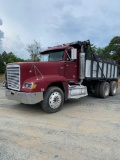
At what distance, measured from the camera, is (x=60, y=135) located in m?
4.34

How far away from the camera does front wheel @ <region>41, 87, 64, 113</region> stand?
6.21m

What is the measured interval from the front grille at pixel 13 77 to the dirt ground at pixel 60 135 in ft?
2.98

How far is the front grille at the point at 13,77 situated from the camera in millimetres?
6254

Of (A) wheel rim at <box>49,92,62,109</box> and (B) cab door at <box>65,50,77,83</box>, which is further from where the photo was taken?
(B) cab door at <box>65,50,77,83</box>

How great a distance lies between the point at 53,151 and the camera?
11.6 feet

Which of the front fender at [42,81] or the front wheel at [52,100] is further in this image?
the front wheel at [52,100]

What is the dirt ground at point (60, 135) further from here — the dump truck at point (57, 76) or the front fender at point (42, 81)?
the front fender at point (42, 81)

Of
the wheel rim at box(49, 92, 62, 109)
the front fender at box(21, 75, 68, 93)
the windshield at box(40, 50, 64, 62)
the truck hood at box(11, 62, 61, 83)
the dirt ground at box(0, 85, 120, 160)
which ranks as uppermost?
the windshield at box(40, 50, 64, 62)

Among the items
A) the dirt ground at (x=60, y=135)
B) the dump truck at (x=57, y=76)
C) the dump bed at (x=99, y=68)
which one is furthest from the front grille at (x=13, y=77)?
the dump bed at (x=99, y=68)

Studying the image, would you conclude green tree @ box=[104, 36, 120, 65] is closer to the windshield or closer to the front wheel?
the windshield

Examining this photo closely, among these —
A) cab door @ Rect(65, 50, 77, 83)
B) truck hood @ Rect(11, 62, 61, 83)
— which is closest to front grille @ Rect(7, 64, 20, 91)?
truck hood @ Rect(11, 62, 61, 83)

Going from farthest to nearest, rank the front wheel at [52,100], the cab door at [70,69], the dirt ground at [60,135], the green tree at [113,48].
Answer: the green tree at [113,48], the cab door at [70,69], the front wheel at [52,100], the dirt ground at [60,135]

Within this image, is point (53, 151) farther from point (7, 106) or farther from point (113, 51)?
point (113, 51)

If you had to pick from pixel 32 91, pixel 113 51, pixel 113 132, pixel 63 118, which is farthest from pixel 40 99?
pixel 113 51
